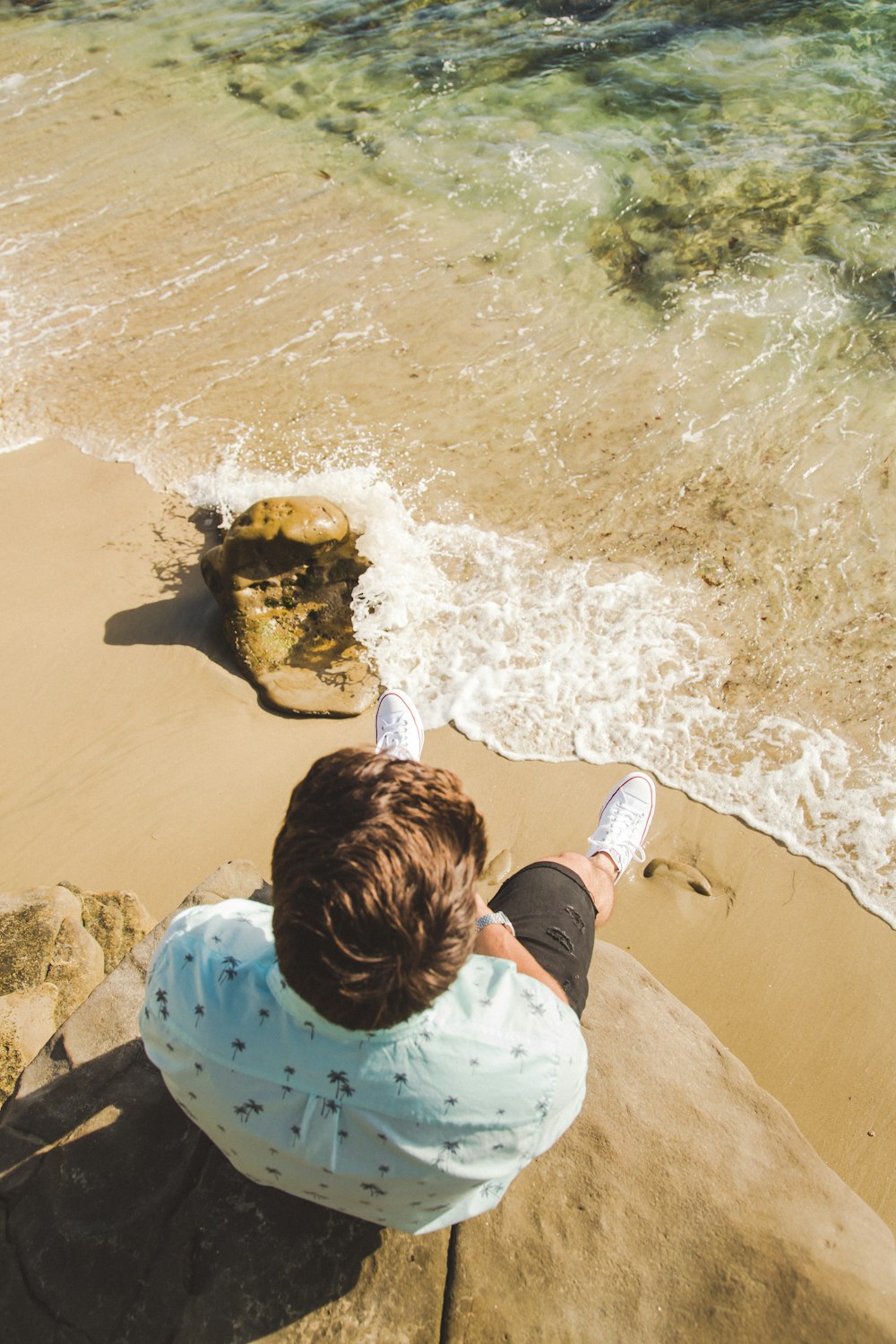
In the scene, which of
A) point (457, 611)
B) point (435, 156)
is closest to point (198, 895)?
point (457, 611)

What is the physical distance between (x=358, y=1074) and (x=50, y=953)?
1.84 metres

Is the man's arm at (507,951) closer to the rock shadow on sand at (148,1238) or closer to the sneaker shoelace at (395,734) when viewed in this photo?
the rock shadow on sand at (148,1238)

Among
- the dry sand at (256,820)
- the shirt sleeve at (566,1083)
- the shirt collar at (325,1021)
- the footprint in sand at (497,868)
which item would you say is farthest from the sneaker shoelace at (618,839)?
the shirt collar at (325,1021)

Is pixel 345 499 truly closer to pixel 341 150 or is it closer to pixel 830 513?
pixel 830 513

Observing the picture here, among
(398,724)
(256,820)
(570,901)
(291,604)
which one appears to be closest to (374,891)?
(570,901)

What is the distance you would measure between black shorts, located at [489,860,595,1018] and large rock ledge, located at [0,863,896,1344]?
380 millimetres

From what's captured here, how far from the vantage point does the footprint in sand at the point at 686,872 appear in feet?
11.8

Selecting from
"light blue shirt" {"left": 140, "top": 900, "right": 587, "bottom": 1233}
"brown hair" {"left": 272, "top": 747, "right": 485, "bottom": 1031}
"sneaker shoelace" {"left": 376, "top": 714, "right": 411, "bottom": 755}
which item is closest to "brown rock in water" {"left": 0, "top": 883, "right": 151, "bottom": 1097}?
"sneaker shoelace" {"left": 376, "top": 714, "right": 411, "bottom": 755}

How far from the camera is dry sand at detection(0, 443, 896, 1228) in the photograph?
3152 mm

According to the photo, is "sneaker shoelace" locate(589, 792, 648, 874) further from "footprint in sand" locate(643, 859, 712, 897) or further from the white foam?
the white foam

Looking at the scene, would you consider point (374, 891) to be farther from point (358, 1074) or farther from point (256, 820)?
point (256, 820)

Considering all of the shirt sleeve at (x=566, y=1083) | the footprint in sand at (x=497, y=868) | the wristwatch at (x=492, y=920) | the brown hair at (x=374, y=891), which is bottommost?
the footprint in sand at (x=497, y=868)

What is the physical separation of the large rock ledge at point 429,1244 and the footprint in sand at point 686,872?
1.16 metres

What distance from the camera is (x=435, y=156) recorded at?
8.34 metres
